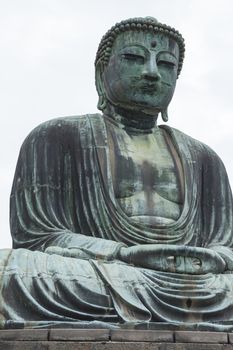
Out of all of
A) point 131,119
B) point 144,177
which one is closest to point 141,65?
point 131,119

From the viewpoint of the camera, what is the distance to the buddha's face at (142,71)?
37.7 feet

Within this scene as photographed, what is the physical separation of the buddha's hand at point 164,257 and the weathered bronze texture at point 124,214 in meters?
0.01

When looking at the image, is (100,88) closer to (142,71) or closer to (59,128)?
(142,71)

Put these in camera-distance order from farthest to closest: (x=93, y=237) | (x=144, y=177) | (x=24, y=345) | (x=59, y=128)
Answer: (x=59, y=128) → (x=144, y=177) → (x=93, y=237) → (x=24, y=345)

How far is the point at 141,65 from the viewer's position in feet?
37.8

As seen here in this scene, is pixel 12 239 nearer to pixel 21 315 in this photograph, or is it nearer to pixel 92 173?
pixel 92 173

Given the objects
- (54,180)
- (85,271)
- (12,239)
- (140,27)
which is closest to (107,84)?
(140,27)

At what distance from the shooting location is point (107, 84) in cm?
1188

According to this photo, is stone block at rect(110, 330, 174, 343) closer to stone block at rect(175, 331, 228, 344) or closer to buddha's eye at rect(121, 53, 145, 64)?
stone block at rect(175, 331, 228, 344)

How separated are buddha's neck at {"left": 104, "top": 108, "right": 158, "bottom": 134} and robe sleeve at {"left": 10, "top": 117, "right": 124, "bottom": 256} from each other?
0.55 meters

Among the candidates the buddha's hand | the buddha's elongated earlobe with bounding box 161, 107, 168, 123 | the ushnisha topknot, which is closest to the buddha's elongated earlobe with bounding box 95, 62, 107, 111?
the ushnisha topknot

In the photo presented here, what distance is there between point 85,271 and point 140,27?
11.4 ft

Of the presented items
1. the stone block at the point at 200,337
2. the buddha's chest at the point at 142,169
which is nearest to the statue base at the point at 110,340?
the stone block at the point at 200,337

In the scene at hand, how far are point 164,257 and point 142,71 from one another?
8.31 feet
